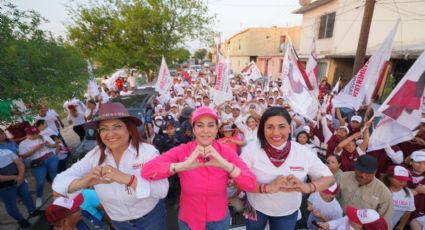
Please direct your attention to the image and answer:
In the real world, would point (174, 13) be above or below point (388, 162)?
above

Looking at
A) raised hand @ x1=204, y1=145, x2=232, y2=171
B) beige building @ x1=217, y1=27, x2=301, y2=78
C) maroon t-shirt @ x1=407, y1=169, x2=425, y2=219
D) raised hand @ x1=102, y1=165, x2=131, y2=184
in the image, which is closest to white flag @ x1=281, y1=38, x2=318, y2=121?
maroon t-shirt @ x1=407, y1=169, x2=425, y2=219

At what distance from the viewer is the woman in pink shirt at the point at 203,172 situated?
1.74m

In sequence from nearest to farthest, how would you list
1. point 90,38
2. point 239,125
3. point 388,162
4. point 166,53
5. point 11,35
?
point 11,35, point 388,162, point 239,125, point 90,38, point 166,53

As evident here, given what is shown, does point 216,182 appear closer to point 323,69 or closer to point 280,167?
point 280,167

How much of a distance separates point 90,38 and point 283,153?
1628 centimetres

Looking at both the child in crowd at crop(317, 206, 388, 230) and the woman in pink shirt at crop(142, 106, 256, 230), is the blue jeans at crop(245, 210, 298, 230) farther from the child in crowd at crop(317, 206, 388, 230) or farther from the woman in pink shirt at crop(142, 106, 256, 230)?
the child in crowd at crop(317, 206, 388, 230)

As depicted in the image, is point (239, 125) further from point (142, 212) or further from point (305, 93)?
point (142, 212)

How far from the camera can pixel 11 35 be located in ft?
11.7

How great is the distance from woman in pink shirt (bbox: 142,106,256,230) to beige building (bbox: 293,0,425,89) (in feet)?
34.9

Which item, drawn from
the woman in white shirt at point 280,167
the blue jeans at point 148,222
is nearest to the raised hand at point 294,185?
the woman in white shirt at point 280,167

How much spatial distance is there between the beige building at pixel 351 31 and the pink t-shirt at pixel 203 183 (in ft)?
34.8

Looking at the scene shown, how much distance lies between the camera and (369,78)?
4.60 m

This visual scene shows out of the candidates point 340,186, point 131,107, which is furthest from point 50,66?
point 340,186

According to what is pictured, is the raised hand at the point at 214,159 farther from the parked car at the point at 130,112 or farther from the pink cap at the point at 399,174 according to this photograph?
the parked car at the point at 130,112
